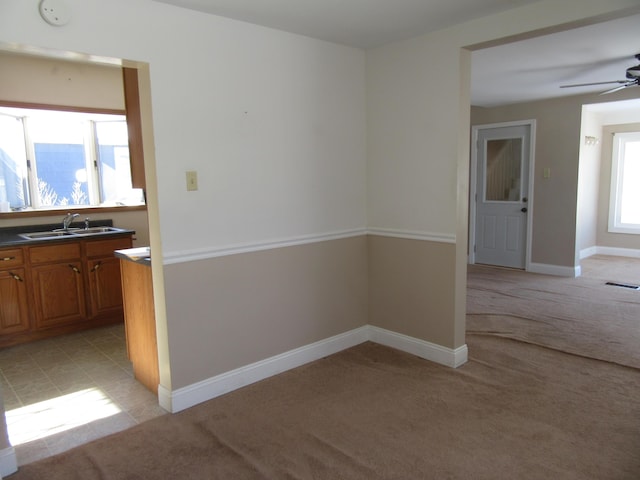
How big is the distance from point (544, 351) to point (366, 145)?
2.09 m

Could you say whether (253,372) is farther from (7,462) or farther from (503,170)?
(503,170)

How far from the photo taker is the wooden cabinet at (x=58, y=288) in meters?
3.70

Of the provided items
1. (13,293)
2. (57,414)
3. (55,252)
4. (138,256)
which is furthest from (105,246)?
(57,414)

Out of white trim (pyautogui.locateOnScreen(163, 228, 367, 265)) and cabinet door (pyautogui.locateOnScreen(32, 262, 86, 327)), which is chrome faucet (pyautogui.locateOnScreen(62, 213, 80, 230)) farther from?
white trim (pyautogui.locateOnScreen(163, 228, 367, 265))

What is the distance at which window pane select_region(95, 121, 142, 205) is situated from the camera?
4.84 metres

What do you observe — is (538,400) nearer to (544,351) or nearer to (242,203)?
(544,351)

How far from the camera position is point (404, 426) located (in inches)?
96.3

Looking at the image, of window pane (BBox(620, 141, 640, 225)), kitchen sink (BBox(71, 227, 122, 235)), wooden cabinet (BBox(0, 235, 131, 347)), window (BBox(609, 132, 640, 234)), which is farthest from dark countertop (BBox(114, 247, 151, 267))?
window pane (BBox(620, 141, 640, 225))

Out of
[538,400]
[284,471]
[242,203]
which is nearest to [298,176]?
[242,203]

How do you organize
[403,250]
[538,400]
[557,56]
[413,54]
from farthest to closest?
[557,56], [403,250], [413,54], [538,400]

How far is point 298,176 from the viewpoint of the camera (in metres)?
3.15

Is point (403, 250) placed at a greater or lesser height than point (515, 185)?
lesser

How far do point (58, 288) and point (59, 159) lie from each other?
4.78 ft

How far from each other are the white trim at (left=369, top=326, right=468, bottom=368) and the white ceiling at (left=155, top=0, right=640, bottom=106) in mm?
2176
